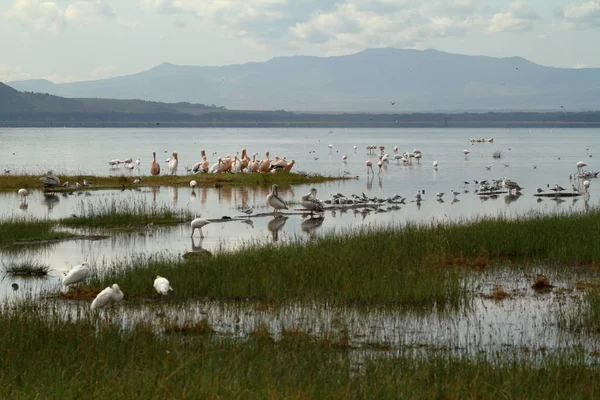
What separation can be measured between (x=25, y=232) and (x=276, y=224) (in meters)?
7.05

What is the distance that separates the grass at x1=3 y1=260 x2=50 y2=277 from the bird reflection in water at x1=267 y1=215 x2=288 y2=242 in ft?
20.4

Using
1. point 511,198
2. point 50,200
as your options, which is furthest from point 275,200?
point 511,198

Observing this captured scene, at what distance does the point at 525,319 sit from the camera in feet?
42.6

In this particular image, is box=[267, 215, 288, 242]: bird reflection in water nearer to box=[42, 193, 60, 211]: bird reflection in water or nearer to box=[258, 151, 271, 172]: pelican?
box=[42, 193, 60, 211]: bird reflection in water

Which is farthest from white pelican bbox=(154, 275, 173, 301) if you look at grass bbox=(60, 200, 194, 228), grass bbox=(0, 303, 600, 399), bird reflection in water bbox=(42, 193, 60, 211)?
bird reflection in water bbox=(42, 193, 60, 211)

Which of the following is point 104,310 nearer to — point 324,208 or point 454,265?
point 454,265

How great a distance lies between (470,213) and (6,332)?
792 inches

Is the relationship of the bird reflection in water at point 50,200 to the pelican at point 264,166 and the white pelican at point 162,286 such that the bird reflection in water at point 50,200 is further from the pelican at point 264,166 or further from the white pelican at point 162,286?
the white pelican at point 162,286

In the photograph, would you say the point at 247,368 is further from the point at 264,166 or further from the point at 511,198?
the point at 264,166

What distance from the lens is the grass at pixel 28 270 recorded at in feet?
55.8

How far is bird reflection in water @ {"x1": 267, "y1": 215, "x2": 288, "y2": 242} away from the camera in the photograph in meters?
23.3

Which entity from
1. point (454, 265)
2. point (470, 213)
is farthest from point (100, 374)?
point (470, 213)

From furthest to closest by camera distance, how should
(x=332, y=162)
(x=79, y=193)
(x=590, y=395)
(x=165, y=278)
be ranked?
(x=332, y=162) < (x=79, y=193) < (x=165, y=278) < (x=590, y=395)

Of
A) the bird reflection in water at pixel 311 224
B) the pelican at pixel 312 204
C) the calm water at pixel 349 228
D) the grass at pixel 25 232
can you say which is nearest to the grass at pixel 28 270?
the calm water at pixel 349 228
